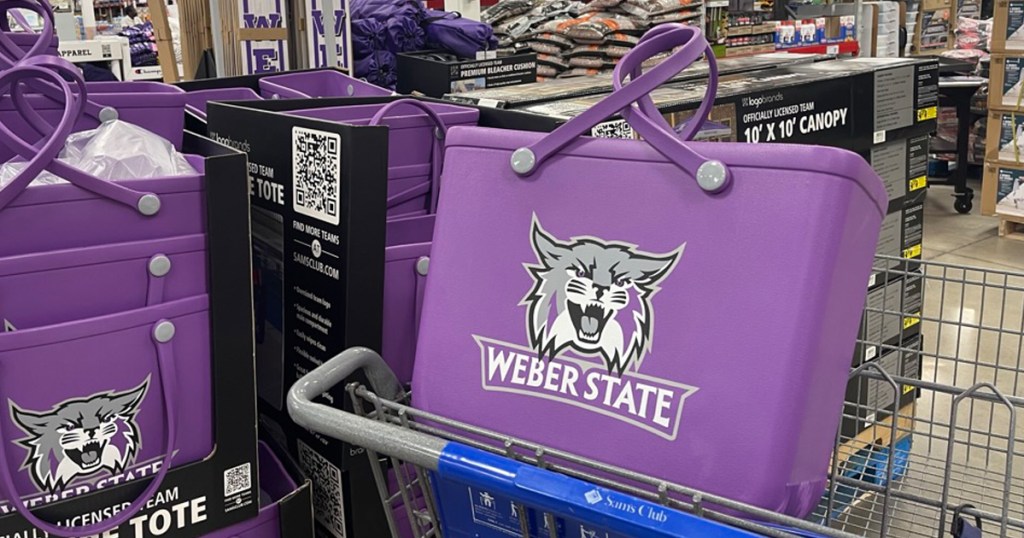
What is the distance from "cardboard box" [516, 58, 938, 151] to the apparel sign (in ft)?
4.77

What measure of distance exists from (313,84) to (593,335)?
146 centimetres

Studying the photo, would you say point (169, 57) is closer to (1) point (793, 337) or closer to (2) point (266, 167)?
(2) point (266, 167)

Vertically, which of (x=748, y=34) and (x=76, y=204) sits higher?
(x=748, y=34)

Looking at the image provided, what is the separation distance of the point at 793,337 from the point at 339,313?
655 mm

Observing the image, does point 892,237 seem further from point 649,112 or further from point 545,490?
point 545,490

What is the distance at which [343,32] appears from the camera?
10.4 ft

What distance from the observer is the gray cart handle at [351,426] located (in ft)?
2.64

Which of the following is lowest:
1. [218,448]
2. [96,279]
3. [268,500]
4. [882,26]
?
[268,500]

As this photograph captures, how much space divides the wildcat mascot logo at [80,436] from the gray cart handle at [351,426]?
278 mm

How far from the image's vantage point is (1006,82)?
5641mm

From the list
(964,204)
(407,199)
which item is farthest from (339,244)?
(964,204)

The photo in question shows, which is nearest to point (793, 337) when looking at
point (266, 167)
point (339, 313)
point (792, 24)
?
point (339, 313)

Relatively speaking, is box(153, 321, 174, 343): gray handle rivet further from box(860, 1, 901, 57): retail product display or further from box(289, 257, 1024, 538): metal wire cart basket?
box(860, 1, 901, 57): retail product display

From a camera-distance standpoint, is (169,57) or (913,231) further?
(169,57)
